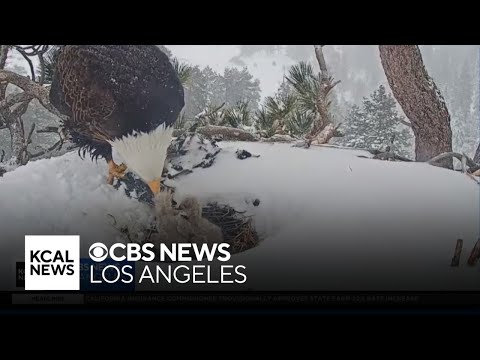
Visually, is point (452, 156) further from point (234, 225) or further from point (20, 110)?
point (20, 110)

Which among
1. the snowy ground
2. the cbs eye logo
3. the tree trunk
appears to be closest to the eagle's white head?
the snowy ground

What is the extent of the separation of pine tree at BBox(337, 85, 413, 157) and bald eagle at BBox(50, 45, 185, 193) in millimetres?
900

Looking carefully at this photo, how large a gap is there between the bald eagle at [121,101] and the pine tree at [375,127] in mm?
900

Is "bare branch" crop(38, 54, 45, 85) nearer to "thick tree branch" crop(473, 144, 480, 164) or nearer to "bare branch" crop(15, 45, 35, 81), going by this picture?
"bare branch" crop(15, 45, 35, 81)

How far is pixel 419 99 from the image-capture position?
3486 mm

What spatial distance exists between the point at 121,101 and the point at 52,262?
902mm

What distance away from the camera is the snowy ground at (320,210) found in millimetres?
3410

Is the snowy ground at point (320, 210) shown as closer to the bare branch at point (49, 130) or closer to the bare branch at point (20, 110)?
the bare branch at point (49, 130)
